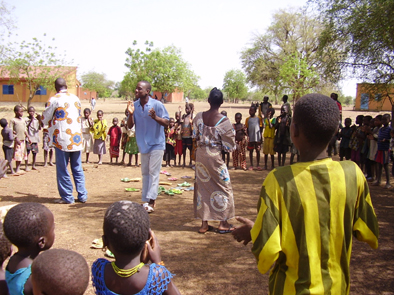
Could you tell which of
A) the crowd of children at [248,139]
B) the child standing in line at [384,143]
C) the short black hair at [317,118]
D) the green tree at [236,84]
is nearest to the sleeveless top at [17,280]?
the short black hair at [317,118]

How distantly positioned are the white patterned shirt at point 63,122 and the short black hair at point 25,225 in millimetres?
4322

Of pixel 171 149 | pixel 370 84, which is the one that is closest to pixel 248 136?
pixel 171 149

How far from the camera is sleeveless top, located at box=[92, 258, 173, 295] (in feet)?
6.27

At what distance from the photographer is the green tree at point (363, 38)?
8204mm

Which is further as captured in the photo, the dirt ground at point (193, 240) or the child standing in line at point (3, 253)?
the dirt ground at point (193, 240)

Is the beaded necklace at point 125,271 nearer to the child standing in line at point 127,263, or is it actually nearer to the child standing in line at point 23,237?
the child standing in line at point 127,263

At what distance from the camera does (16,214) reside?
216cm

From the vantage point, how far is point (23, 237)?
2141 millimetres

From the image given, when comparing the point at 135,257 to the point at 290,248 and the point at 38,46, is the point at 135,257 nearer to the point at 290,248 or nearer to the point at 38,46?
the point at 290,248

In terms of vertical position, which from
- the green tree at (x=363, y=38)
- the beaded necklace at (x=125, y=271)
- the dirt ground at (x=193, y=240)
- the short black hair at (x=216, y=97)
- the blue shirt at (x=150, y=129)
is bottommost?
the dirt ground at (x=193, y=240)

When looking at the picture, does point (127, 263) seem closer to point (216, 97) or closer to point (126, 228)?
point (126, 228)

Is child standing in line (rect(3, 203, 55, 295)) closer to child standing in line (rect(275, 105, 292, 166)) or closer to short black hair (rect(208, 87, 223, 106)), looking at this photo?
short black hair (rect(208, 87, 223, 106))

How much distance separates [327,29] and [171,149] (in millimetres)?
5776

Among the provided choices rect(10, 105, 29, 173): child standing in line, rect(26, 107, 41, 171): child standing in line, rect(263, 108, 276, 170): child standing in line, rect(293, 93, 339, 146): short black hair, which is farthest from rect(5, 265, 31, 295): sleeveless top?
rect(263, 108, 276, 170): child standing in line
